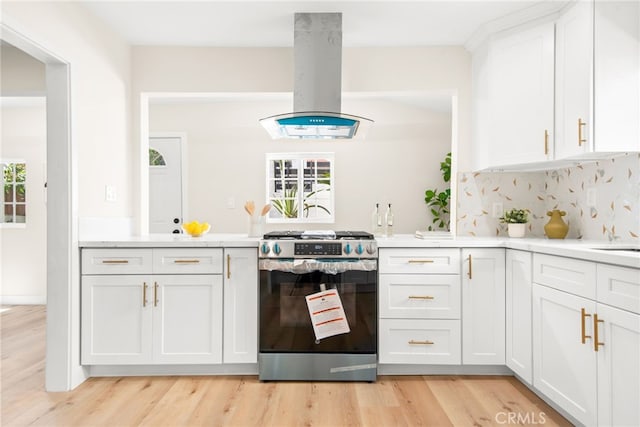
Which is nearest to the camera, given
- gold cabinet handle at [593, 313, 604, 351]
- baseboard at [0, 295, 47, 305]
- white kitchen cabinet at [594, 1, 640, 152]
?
gold cabinet handle at [593, 313, 604, 351]

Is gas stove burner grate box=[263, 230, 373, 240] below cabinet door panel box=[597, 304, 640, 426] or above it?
above

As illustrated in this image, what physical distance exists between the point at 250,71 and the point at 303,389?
227 centimetres

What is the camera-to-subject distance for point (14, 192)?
5.13 meters

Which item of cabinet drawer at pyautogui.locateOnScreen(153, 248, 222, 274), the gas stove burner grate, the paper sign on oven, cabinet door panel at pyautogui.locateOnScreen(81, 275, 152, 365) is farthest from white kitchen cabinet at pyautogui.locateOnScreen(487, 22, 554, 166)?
cabinet door panel at pyautogui.locateOnScreen(81, 275, 152, 365)

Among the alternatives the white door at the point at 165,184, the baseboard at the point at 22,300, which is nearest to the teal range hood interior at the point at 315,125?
the white door at the point at 165,184

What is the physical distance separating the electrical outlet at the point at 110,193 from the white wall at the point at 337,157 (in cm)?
248

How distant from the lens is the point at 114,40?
305cm

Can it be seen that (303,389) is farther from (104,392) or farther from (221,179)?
(221,179)

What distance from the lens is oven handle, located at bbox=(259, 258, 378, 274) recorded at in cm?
263

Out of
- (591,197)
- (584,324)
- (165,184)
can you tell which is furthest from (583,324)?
(165,184)

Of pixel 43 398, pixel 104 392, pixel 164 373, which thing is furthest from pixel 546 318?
pixel 43 398

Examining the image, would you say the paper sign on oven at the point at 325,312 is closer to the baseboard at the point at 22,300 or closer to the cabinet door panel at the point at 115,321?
the cabinet door panel at the point at 115,321

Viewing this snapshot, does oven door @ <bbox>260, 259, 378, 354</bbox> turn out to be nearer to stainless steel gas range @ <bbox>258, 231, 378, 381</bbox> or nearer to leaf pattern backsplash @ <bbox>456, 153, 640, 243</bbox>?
stainless steel gas range @ <bbox>258, 231, 378, 381</bbox>

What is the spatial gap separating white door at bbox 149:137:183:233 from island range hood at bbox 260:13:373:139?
2.91 m
